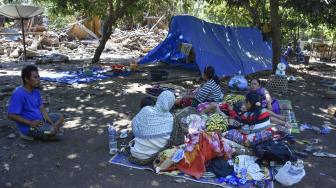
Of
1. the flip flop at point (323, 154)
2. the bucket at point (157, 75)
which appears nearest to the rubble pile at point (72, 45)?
the bucket at point (157, 75)

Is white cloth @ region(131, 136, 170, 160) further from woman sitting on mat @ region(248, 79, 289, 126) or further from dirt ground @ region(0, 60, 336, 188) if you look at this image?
woman sitting on mat @ region(248, 79, 289, 126)

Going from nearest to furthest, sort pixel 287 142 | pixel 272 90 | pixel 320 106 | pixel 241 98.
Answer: pixel 287 142 < pixel 241 98 < pixel 320 106 < pixel 272 90

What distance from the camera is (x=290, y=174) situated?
432cm

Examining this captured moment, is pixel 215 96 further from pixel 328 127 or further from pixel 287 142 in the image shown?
pixel 328 127

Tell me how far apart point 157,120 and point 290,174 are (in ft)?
5.74

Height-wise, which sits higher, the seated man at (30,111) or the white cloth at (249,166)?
the seated man at (30,111)

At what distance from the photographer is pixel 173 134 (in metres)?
4.87

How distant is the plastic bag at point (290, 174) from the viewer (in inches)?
170

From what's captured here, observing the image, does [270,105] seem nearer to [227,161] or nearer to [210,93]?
[210,93]

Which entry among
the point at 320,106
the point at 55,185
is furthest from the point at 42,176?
the point at 320,106

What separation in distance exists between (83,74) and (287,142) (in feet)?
24.5

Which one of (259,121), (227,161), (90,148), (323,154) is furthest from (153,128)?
(323,154)

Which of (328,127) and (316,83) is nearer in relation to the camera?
(328,127)

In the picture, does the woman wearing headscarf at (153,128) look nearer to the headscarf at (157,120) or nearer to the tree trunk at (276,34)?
the headscarf at (157,120)
